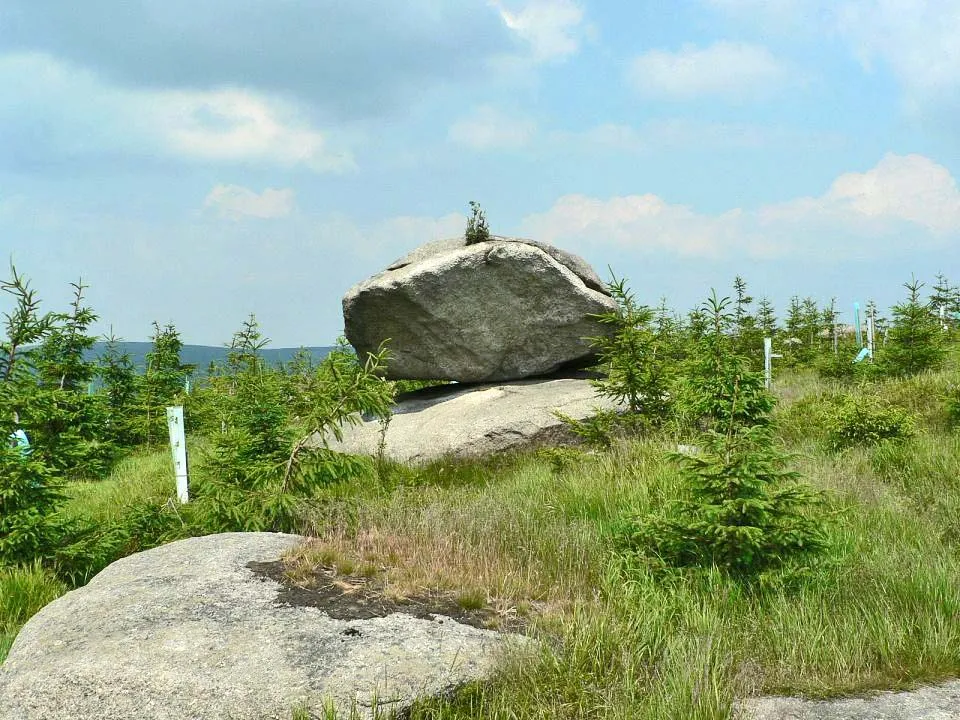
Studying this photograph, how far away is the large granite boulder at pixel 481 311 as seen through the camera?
459 inches

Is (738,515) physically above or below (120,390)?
below

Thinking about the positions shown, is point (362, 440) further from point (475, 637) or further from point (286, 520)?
point (475, 637)

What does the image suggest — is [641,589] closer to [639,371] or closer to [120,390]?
[639,371]

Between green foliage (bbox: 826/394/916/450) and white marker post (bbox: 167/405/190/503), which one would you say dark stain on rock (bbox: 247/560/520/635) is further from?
green foliage (bbox: 826/394/916/450)

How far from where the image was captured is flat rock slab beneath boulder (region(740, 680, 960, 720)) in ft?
13.0

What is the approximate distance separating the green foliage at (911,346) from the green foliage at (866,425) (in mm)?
5480

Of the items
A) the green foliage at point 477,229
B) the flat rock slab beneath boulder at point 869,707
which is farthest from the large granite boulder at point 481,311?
the flat rock slab beneath boulder at point 869,707

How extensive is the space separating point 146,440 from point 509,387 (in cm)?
724

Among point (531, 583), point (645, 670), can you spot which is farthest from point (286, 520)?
point (645, 670)

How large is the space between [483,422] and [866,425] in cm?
499

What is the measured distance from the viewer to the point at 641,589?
5.18m

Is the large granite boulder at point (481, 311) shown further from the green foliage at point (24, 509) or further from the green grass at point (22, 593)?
the green grass at point (22, 593)

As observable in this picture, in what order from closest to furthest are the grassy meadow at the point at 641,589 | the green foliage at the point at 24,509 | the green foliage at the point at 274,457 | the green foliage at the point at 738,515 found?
the grassy meadow at the point at 641,589 → the green foliage at the point at 738,515 → the green foliage at the point at 24,509 → the green foliage at the point at 274,457

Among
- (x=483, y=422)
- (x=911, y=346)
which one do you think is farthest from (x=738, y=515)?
(x=911, y=346)
